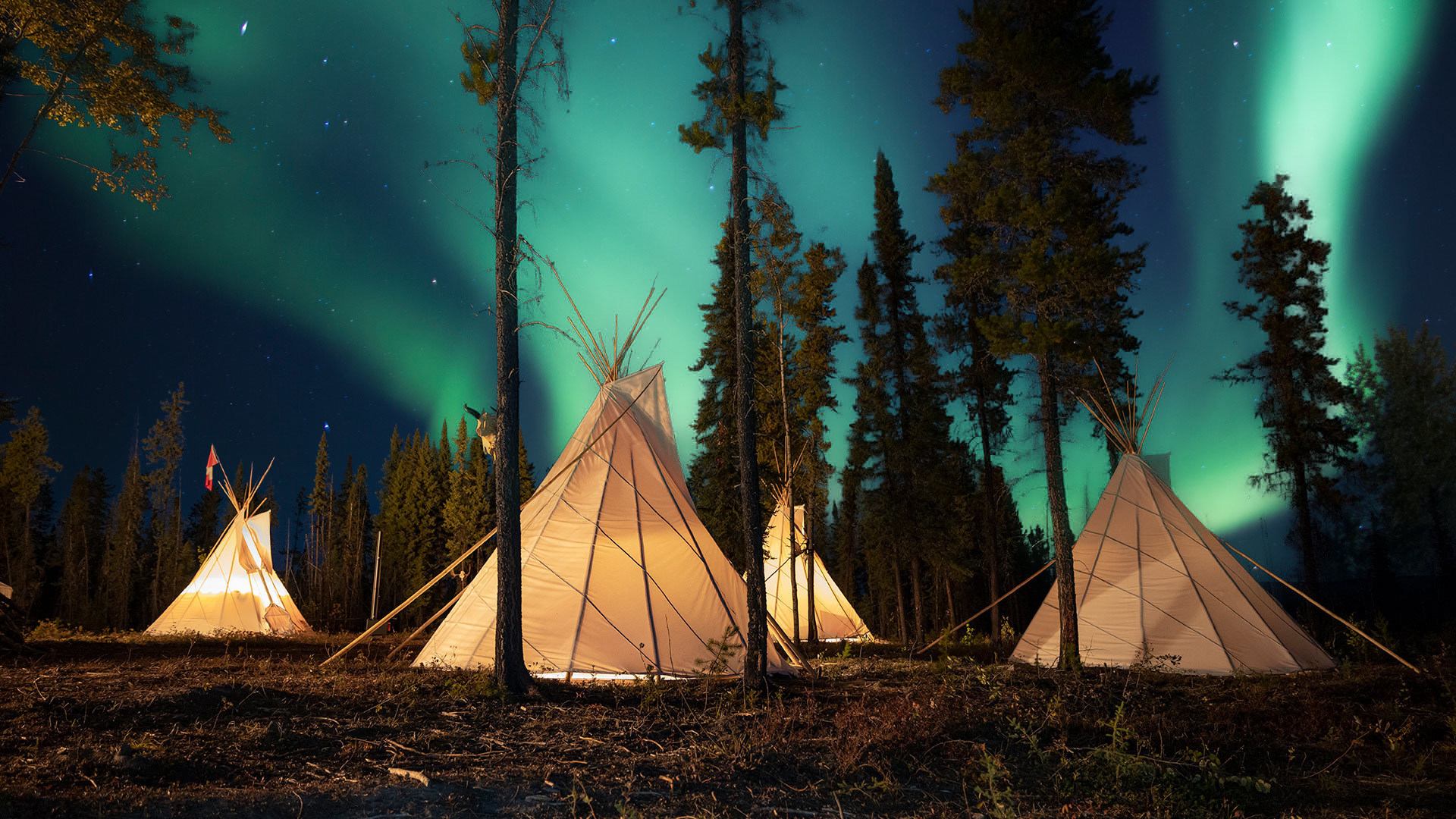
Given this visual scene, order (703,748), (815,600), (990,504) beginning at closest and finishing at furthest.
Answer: (703,748)
(990,504)
(815,600)

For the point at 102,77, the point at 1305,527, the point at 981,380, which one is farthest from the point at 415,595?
the point at 1305,527

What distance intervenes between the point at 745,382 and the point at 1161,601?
793cm

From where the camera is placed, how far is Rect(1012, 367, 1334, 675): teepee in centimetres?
1145

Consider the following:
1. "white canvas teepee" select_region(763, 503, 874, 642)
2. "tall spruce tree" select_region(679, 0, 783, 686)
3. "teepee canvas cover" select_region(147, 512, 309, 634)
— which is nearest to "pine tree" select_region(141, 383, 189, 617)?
"teepee canvas cover" select_region(147, 512, 309, 634)

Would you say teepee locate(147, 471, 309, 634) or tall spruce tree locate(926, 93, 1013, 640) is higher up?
tall spruce tree locate(926, 93, 1013, 640)

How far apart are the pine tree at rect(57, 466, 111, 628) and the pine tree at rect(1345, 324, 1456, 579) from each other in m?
45.8

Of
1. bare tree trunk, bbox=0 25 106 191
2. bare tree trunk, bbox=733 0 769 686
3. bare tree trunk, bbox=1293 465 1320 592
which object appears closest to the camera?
bare tree trunk, bbox=733 0 769 686

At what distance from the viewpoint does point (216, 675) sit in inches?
345

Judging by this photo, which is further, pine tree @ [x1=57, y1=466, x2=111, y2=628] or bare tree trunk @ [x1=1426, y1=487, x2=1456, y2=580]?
pine tree @ [x1=57, y1=466, x2=111, y2=628]

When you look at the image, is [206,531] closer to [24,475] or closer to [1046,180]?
[24,475]

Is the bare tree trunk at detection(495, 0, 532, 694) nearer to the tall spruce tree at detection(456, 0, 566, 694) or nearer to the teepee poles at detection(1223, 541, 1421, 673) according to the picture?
the tall spruce tree at detection(456, 0, 566, 694)

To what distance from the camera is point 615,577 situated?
10227mm

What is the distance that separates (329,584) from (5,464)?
1656cm

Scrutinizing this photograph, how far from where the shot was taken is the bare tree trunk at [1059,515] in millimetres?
10633
